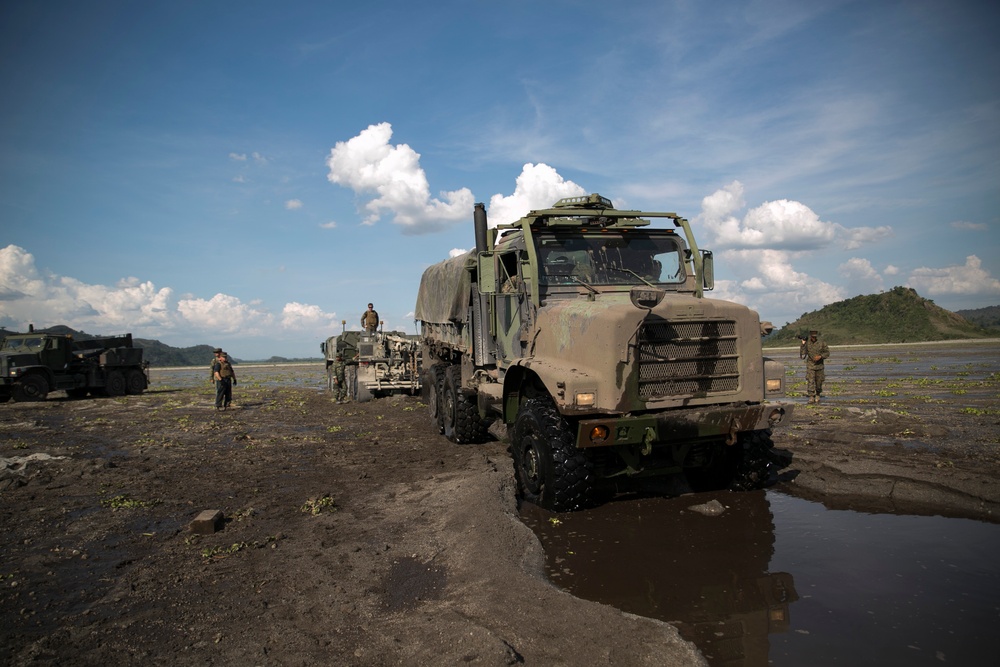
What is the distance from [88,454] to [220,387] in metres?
6.13

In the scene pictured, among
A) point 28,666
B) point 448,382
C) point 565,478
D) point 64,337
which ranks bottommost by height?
point 28,666

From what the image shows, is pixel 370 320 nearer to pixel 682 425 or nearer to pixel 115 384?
pixel 115 384

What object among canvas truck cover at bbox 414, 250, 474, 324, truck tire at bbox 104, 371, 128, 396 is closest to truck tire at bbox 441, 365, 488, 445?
canvas truck cover at bbox 414, 250, 474, 324

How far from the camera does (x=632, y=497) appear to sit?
21.2 feet

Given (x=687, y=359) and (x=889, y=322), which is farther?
(x=889, y=322)

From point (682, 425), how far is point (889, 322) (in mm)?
57012

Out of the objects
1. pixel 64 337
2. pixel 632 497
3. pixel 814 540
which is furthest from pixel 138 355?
pixel 814 540

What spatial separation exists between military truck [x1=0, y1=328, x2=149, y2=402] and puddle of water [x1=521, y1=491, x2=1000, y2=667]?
2230cm

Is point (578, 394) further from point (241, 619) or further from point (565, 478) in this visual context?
point (241, 619)

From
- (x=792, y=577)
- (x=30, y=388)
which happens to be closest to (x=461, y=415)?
(x=792, y=577)

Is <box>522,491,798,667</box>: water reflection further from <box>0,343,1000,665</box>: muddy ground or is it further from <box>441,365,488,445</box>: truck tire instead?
<box>441,365,488,445</box>: truck tire

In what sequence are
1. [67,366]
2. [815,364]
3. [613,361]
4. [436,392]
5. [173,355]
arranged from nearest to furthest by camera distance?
[613,361], [436,392], [815,364], [67,366], [173,355]

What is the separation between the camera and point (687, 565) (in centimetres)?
457

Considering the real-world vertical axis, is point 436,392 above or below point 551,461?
above
